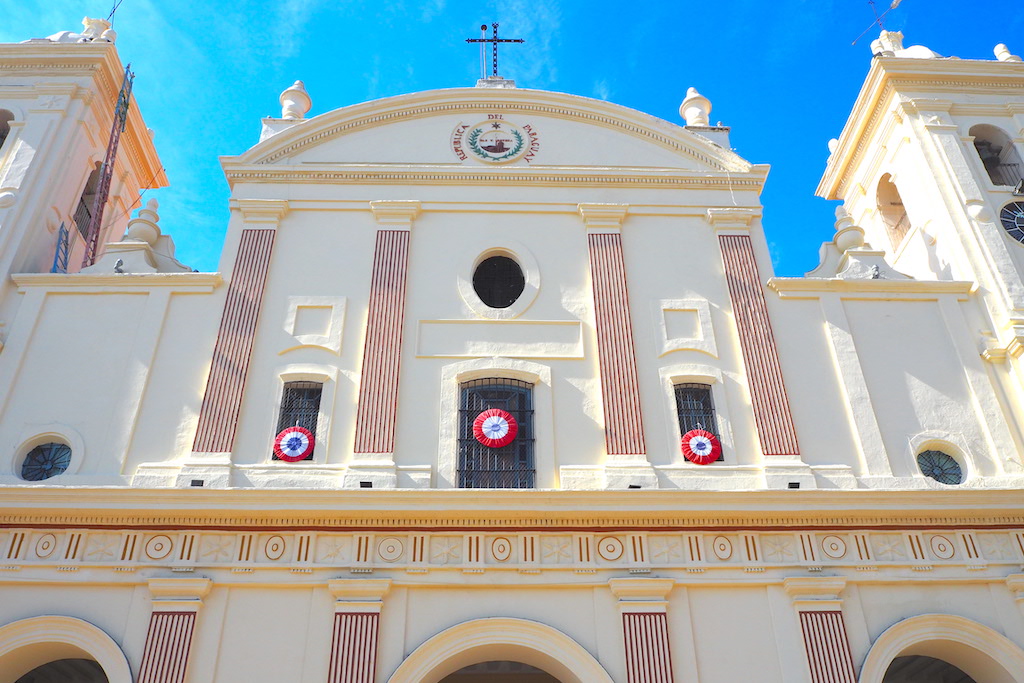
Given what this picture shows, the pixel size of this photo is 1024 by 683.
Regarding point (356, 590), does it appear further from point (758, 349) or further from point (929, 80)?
point (929, 80)

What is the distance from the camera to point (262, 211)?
55.9 feet

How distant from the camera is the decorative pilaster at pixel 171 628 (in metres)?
12.1

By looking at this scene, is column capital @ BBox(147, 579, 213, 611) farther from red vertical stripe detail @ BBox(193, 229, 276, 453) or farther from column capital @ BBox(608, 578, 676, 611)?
column capital @ BBox(608, 578, 676, 611)

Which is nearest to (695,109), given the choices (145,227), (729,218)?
(729,218)

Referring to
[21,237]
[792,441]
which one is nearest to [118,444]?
[21,237]

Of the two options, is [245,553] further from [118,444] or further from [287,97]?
[287,97]

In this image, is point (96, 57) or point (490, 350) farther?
point (96, 57)

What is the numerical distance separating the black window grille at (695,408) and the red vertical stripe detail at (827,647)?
11.2 feet

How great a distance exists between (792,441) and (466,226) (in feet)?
24.4

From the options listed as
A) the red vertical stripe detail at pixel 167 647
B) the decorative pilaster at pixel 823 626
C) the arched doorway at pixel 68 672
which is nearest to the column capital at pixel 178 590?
the red vertical stripe detail at pixel 167 647

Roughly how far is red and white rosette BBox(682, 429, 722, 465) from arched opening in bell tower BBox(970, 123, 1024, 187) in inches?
395

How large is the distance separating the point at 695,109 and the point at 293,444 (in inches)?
467

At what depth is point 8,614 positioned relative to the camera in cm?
1244

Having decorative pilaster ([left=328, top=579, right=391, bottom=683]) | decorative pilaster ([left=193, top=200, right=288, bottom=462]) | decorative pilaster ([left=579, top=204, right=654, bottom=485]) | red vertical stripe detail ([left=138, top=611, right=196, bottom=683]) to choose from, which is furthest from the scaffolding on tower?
decorative pilaster ([left=579, top=204, right=654, bottom=485])
